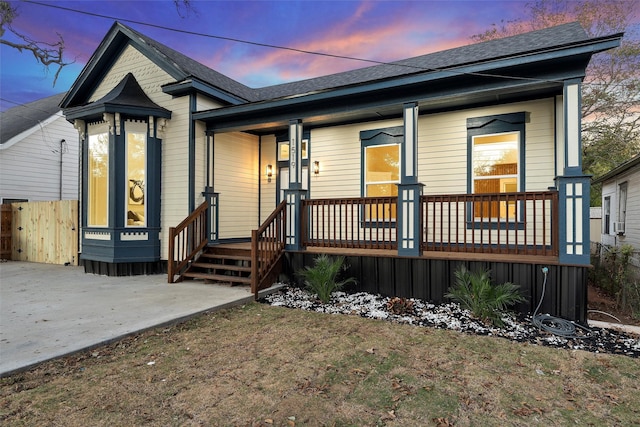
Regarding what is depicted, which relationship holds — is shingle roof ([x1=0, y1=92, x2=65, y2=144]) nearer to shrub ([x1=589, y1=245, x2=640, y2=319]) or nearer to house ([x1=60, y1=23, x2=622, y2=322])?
house ([x1=60, y1=23, x2=622, y2=322])

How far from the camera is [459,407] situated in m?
2.46

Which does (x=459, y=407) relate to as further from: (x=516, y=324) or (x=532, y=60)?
(x=532, y=60)

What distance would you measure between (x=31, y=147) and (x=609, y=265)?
18101 mm

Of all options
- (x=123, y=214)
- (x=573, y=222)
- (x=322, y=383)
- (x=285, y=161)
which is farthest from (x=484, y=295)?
(x=123, y=214)

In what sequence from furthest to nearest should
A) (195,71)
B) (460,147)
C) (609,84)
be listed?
1. (609,84)
2. (195,71)
3. (460,147)

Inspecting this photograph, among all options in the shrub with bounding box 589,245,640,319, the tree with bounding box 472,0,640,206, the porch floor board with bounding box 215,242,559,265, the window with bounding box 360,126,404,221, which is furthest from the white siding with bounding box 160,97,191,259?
the tree with bounding box 472,0,640,206

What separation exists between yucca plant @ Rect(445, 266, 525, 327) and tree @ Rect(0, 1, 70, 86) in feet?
40.9

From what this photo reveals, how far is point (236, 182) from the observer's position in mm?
8430

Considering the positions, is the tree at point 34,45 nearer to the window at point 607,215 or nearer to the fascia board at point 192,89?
the fascia board at point 192,89

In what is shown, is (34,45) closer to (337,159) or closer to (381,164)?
(337,159)

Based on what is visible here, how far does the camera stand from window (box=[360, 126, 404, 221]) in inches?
299

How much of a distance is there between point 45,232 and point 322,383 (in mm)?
10596

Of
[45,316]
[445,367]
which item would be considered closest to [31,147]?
[45,316]

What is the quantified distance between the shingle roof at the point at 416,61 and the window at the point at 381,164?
1211mm
